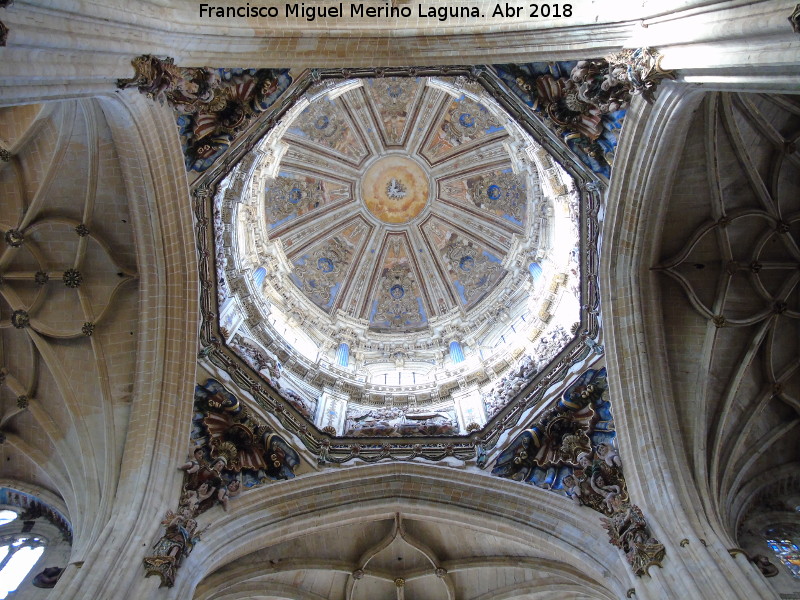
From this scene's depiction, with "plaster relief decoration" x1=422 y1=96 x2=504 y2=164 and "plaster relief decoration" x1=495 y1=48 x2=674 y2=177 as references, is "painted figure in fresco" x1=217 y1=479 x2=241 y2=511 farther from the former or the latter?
"plaster relief decoration" x1=422 y1=96 x2=504 y2=164

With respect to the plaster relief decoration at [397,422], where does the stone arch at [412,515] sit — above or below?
below

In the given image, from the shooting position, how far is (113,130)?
10102 mm

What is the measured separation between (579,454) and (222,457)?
6986 millimetres

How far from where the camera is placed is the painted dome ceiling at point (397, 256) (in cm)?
1468

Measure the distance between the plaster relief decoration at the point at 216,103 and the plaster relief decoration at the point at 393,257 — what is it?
0.47 m

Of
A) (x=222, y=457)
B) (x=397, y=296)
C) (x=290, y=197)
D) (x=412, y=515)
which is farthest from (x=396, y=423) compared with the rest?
(x=290, y=197)

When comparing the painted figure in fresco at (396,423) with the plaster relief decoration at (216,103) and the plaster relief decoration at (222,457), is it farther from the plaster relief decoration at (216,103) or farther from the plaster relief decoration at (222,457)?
the plaster relief decoration at (216,103)

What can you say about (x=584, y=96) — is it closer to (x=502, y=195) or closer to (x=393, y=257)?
(x=502, y=195)

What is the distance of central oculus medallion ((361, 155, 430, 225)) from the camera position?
995 inches

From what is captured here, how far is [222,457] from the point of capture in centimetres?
1158

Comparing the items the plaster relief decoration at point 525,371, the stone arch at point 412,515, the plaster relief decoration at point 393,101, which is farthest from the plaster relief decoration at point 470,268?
the stone arch at point 412,515

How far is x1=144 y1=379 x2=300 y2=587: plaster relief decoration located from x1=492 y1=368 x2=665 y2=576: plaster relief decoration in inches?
184

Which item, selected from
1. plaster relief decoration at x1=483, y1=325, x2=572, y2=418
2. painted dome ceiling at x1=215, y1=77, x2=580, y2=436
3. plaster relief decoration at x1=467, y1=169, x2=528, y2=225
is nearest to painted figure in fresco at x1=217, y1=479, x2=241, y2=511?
painted dome ceiling at x1=215, y1=77, x2=580, y2=436

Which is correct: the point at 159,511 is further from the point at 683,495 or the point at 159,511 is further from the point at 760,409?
the point at 760,409
